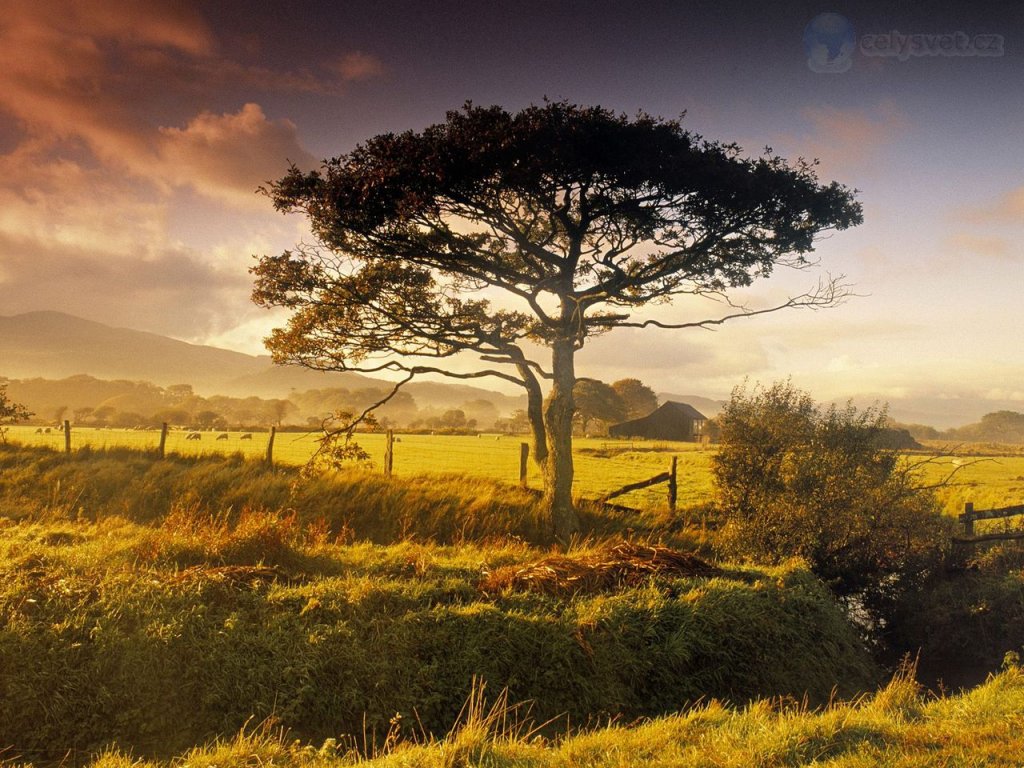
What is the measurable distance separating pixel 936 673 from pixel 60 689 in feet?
41.2

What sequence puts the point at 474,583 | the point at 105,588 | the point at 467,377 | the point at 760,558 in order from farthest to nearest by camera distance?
the point at 467,377 < the point at 760,558 < the point at 474,583 < the point at 105,588

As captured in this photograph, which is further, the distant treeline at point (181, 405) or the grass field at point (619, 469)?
the distant treeline at point (181, 405)

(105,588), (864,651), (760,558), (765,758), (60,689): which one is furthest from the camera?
(760,558)

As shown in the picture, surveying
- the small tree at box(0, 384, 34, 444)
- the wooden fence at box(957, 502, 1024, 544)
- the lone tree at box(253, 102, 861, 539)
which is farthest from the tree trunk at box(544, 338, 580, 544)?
the small tree at box(0, 384, 34, 444)

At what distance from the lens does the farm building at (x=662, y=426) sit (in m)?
70.2

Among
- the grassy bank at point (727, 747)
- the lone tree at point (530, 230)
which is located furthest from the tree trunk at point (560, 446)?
the grassy bank at point (727, 747)

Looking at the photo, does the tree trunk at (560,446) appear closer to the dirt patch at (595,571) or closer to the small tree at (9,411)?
the dirt patch at (595,571)

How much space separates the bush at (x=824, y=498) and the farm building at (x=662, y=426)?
56.5 m

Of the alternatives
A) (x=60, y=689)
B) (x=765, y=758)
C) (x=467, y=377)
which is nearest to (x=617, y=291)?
(x=467, y=377)

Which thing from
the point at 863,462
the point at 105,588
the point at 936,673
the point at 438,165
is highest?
the point at 438,165

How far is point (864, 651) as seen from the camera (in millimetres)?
9750

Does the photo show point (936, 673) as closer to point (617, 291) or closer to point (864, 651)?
point (864, 651)

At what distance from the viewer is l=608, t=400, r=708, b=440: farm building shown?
70188 millimetres

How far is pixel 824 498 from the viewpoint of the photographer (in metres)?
12.4
